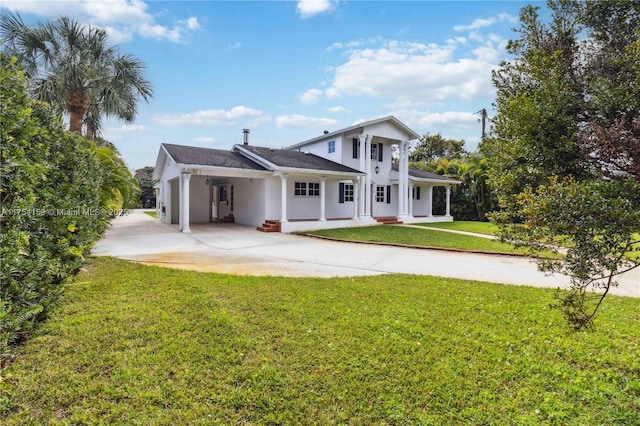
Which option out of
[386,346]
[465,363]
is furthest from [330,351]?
[465,363]

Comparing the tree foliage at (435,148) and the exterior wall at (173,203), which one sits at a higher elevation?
the tree foliage at (435,148)

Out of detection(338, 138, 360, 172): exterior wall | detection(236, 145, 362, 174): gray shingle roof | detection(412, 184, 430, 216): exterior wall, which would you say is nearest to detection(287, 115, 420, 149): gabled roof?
detection(338, 138, 360, 172): exterior wall

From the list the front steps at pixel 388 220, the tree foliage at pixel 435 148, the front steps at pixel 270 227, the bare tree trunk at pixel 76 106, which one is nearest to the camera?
the bare tree trunk at pixel 76 106

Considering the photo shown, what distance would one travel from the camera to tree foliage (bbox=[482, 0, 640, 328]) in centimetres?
209

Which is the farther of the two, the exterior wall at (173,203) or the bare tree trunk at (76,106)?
the exterior wall at (173,203)

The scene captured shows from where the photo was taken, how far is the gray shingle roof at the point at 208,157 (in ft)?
49.6

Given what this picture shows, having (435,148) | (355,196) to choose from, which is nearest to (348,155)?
(355,196)

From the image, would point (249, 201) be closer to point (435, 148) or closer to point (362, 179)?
point (362, 179)

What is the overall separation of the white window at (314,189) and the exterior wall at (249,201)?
10.5 feet

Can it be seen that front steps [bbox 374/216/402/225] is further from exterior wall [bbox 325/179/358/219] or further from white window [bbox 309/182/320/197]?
white window [bbox 309/182/320/197]

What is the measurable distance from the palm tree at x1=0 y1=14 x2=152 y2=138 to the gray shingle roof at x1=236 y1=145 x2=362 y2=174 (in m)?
7.58

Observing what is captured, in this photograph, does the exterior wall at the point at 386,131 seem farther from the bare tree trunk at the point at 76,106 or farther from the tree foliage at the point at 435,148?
the tree foliage at the point at 435,148

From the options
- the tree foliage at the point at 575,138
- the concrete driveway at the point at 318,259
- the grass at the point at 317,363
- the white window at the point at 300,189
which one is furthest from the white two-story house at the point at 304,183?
the tree foliage at the point at 575,138

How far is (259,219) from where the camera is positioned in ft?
58.2
